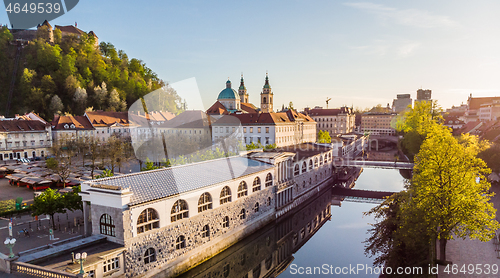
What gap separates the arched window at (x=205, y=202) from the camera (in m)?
20.8

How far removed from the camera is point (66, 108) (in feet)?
262

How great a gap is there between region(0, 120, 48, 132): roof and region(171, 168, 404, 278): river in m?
53.8

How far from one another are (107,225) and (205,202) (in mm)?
6730

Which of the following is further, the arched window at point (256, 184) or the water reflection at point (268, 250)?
the arched window at point (256, 184)

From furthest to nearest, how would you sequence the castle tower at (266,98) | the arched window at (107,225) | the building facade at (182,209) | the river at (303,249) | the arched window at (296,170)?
the castle tower at (266,98)
the arched window at (296,170)
the river at (303,249)
the arched window at (107,225)
the building facade at (182,209)

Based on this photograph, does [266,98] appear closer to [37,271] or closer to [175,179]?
[175,179]

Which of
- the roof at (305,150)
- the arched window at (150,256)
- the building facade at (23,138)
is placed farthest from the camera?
the building facade at (23,138)

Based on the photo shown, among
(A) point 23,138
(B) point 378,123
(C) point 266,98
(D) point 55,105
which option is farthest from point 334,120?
(A) point 23,138

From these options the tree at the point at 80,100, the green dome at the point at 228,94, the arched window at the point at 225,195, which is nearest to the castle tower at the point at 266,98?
the green dome at the point at 228,94

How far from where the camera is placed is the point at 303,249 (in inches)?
1014

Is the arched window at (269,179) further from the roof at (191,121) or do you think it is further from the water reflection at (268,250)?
the roof at (191,121)

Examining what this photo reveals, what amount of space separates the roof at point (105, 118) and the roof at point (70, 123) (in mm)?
1246

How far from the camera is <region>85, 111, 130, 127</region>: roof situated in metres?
67.6

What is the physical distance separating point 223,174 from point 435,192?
14.9 m
